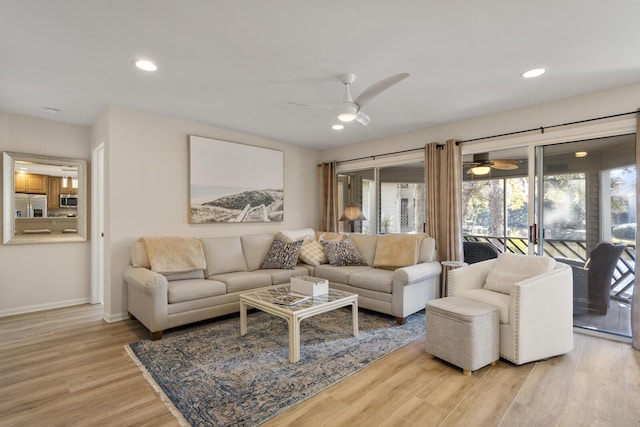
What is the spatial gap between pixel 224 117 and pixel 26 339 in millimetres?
3155

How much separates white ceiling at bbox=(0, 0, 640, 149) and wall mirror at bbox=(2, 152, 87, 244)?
70cm

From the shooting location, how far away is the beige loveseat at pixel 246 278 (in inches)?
126

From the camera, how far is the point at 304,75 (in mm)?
2818

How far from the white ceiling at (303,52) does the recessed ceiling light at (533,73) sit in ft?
0.23

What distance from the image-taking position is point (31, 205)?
4.00 m

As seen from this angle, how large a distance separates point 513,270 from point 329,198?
3332mm

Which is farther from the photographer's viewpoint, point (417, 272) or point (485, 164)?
point (485, 164)

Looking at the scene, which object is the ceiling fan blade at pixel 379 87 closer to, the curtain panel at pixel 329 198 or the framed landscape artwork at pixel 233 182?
the framed landscape artwork at pixel 233 182

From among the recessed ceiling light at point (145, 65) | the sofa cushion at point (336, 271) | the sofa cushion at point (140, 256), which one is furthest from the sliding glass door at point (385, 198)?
the recessed ceiling light at point (145, 65)

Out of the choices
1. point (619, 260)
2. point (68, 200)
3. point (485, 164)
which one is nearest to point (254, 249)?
point (68, 200)

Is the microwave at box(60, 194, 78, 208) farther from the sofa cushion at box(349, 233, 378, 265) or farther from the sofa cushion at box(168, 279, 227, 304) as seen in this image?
the sofa cushion at box(349, 233, 378, 265)

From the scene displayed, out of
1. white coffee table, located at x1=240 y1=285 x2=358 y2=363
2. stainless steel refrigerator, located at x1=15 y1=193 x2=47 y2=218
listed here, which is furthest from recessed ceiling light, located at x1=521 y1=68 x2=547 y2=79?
stainless steel refrigerator, located at x1=15 y1=193 x2=47 y2=218

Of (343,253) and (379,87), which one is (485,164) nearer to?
(343,253)

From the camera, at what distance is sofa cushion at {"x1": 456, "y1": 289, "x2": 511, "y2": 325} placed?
266cm
